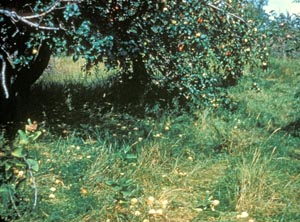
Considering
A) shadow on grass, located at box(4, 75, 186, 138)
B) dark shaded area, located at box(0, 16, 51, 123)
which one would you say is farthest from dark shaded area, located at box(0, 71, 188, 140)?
dark shaded area, located at box(0, 16, 51, 123)

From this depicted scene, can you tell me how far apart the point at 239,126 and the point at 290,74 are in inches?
198

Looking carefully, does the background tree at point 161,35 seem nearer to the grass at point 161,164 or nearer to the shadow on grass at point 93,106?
the shadow on grass at point 93,106

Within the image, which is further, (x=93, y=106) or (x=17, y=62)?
(x=93, y=106)

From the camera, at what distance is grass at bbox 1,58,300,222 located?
10.9 ft

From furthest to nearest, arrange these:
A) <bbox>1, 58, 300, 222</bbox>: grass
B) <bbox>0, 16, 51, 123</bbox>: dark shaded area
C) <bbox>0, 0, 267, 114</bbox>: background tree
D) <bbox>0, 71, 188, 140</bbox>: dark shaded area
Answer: <bbox>0, 71, 188, 140</bbox>: dark shaded area < <bbox>0, 16, 51, 123</bbox>: dark shaded area < <bbox>0, 0, 267, 114</bbox>: background tree < <bbox>1, 58, 300, 222</bbox>: grass

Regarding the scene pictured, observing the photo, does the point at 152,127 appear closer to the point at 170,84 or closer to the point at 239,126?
the point at 170,84

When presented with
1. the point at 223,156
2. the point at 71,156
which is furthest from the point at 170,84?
the point at 71,156

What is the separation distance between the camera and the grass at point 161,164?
3.32m

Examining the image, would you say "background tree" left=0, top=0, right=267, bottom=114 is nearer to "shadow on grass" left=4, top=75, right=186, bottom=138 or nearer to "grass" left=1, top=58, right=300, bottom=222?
"shadow on grass" left=4, top=75, right=186, bottom=138

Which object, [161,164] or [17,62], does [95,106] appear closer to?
[17,62]

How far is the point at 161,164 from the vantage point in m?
4.25

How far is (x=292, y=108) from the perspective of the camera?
7.58m

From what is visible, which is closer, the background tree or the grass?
the grass

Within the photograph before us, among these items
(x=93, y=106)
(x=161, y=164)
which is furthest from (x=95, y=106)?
(x=161, y=164)
